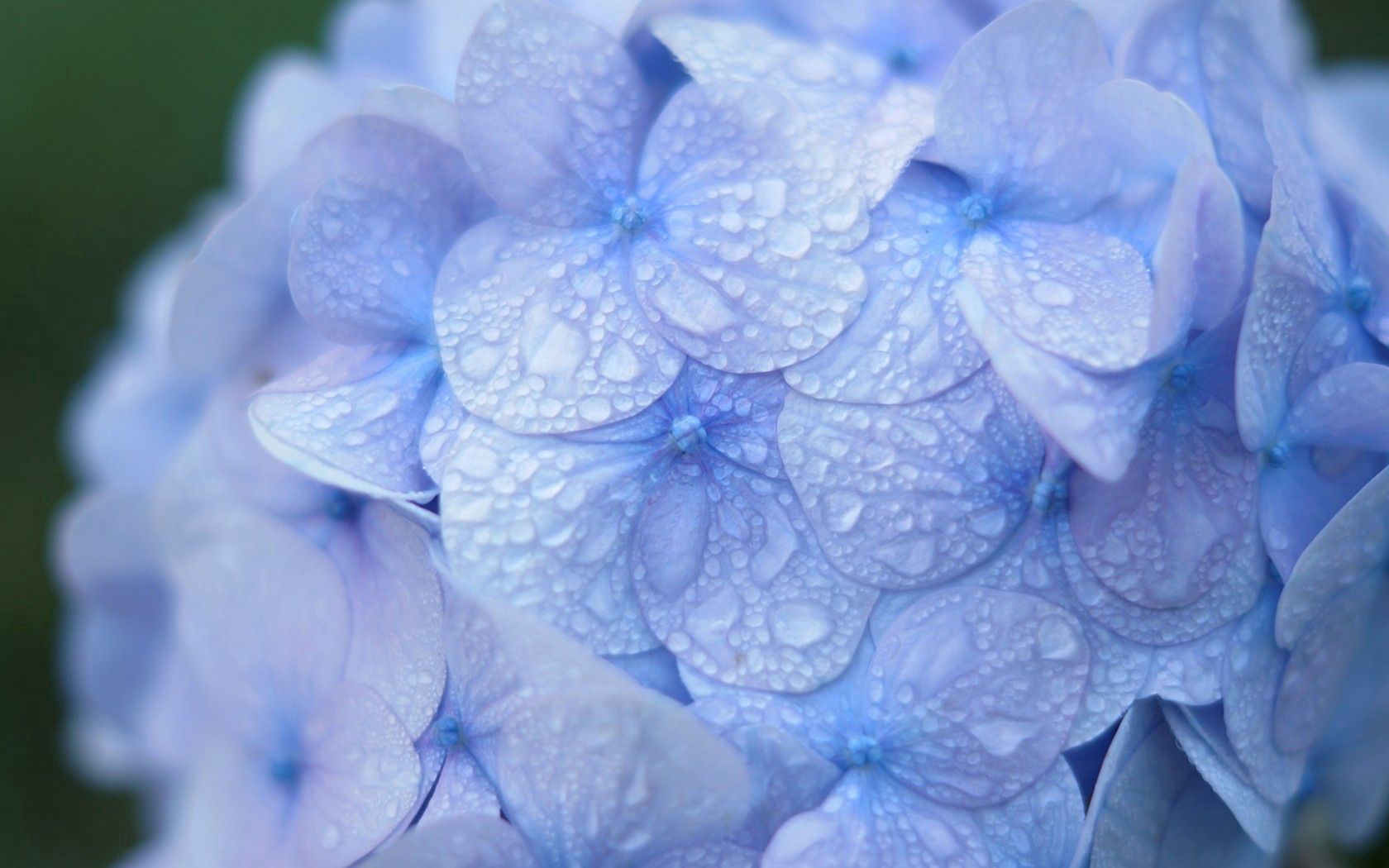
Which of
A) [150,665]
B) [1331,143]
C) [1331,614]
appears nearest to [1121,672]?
[1331,614]

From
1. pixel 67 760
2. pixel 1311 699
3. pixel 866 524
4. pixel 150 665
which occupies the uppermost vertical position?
pixel 866 524

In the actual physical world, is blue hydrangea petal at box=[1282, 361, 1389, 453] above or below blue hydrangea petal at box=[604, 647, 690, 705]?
above

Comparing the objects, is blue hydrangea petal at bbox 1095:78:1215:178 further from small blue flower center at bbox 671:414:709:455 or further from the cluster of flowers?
small blue flower center at bbox 671:414:709:455

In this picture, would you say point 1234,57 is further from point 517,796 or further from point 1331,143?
point 517,796

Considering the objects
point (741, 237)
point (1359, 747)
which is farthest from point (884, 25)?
point (1359, 747)

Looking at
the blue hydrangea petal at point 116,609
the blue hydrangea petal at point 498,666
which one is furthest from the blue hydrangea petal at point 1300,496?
the blue hydrangea petal at point 116,609

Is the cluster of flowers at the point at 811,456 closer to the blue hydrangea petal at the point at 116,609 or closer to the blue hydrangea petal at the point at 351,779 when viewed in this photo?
the blue hydrangea petal at the point at 351,779

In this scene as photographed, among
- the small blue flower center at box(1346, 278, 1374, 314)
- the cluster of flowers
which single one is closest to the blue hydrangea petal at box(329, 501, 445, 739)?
the cluster of flowers
